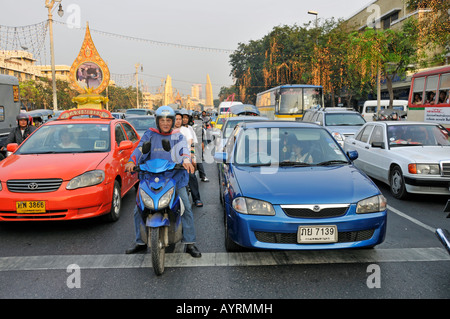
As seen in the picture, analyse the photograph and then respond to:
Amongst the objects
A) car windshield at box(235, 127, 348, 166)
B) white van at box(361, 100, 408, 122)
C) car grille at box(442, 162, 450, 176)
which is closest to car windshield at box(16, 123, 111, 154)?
car windshield at box(235, 127, 348, 166)

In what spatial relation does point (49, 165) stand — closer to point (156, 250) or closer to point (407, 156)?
point (156, 250)

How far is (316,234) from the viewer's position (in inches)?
147

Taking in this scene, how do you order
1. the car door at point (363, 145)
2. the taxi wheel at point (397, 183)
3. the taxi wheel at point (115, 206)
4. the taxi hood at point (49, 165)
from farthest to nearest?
the car door at point (363, 145) → the taxi wheel at point (397, 183) → the taxi wheel at point (115, 206) → the taxi hood at point (49, 165)

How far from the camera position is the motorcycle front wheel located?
369 centimetres

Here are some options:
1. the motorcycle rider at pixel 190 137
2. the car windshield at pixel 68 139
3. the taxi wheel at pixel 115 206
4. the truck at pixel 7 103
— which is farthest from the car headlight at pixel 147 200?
the truck at pixel 7 103

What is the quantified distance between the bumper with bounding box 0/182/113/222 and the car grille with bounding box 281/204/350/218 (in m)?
2.71

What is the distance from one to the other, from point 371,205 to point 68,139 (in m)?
4.73

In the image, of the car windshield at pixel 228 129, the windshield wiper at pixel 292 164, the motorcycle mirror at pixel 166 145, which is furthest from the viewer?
the car windshield at pixel 228 129

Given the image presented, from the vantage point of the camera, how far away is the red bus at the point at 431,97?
13.6 meters

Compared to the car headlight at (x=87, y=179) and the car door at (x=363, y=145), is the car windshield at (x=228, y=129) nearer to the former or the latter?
the car door at (x=363, y=145)

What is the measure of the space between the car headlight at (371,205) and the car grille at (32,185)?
145 inches

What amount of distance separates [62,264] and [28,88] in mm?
55135

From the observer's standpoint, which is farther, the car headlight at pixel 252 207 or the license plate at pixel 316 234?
the car headlight at pixel 252 207

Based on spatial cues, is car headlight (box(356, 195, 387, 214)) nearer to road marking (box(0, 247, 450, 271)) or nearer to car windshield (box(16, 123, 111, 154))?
road marking (box(0, 247, 450, 271))
